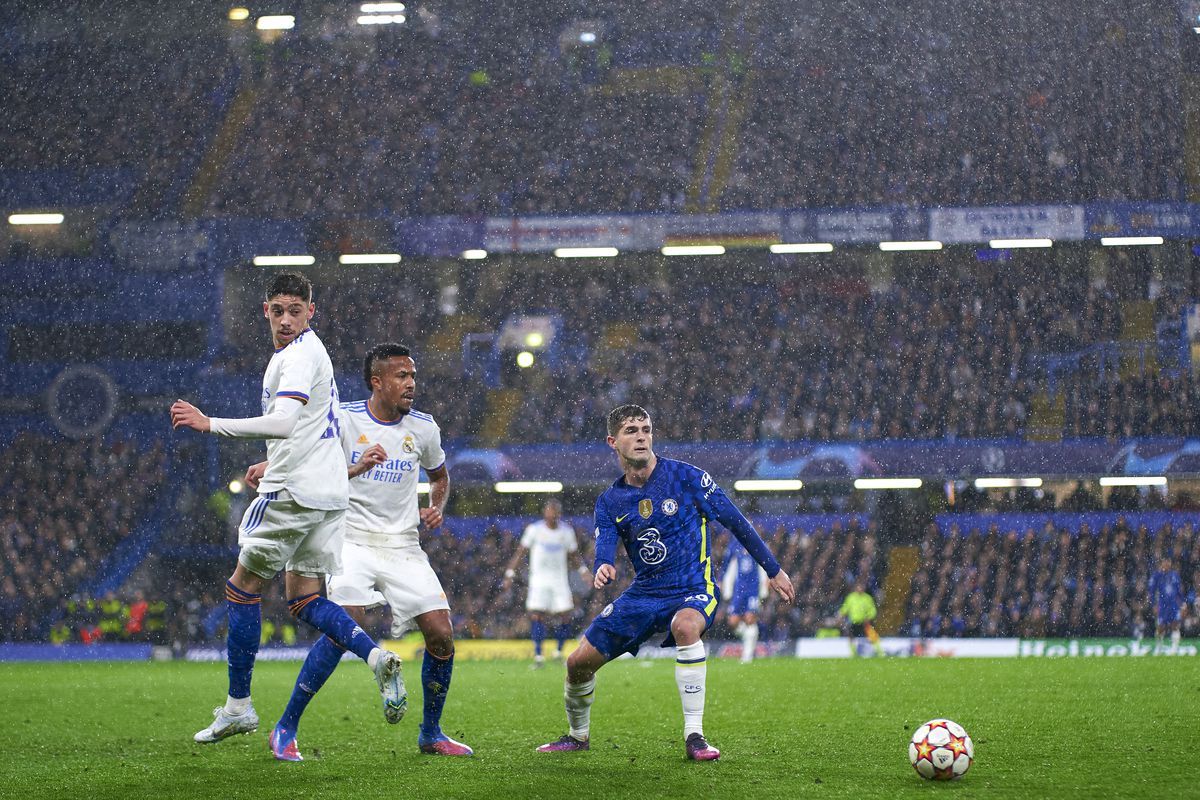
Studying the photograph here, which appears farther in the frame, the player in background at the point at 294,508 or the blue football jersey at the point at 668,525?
the blue football jersey at the point at 668,525

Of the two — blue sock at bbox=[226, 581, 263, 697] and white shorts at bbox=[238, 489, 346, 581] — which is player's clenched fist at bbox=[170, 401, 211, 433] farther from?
blue sock at bbox=[226, 581, 263, 697]

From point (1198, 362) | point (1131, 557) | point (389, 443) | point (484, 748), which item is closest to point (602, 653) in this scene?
point (484, 748)

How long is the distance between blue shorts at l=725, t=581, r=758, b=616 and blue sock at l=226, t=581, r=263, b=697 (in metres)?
11.3

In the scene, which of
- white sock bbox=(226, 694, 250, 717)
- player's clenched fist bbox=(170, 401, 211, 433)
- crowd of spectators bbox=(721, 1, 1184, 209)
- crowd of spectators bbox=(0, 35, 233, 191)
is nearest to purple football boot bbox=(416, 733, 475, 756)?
white sock bbox=(226, 694, 250, 717)

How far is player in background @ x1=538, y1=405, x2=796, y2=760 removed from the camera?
609 cm

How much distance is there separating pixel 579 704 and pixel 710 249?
18.6 metres

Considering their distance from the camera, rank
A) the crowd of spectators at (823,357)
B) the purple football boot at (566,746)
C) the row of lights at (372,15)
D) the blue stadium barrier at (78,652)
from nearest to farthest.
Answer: the purple football boot at (566,746) < the blue stadium barrier at (78,652) < the crowd of spectators at (823,357) < the row of lights at (372,15)

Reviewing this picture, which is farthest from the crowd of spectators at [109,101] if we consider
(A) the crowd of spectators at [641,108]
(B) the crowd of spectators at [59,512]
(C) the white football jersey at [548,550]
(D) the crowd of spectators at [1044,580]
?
(D) the crowd of spectators at [1044,580]

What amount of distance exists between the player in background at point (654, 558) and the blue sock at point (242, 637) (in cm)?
→ 146

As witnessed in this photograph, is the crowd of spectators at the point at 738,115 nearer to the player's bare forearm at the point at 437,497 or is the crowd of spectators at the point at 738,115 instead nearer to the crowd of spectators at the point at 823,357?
the crowd of spectators at the point at 823,357

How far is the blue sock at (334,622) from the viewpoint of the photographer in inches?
222

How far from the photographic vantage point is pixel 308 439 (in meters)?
5.91

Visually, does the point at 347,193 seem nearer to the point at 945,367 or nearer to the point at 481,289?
the point at 481,289

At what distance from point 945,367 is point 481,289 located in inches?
363
